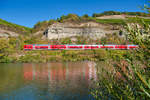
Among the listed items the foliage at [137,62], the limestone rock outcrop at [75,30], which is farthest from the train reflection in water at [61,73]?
the limestone rock outcrop at [75,30]

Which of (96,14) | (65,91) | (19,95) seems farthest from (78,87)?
(96,14)

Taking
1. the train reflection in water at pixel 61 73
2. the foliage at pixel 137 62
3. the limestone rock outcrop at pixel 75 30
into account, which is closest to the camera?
the foliage at pixel 137 62

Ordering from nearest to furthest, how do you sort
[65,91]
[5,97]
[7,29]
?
[5,97], [65,91], [7,29]

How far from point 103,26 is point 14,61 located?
6903cm

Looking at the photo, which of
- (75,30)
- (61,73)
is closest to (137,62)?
(61,73)

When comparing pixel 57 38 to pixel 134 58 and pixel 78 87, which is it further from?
pixel 134 58

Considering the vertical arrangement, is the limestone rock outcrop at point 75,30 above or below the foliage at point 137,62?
above

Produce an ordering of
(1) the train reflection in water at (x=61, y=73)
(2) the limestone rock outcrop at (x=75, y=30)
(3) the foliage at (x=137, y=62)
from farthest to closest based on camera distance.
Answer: (2) the limestone rock outcrop at (x=75, y=30)
(1) the train reflection in water at (x=61, y=73)
(3) the foliage at (x=137, y=62)

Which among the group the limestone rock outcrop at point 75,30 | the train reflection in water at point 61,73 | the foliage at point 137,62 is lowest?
the train reflection in water at point 61,73

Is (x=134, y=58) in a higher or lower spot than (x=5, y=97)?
higher

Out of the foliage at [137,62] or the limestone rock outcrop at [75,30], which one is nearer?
the foliage at [137,62]

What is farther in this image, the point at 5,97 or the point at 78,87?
the point at 78,87

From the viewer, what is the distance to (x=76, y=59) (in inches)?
2087

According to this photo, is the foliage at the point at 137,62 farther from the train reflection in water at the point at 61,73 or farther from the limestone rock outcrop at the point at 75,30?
the limestone rock outcrop at the point at 75,30
